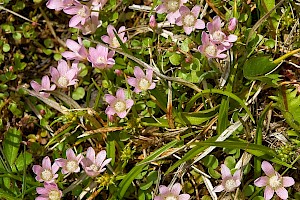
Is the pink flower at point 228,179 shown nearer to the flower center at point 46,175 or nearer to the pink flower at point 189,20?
the pink flower at point 189,20

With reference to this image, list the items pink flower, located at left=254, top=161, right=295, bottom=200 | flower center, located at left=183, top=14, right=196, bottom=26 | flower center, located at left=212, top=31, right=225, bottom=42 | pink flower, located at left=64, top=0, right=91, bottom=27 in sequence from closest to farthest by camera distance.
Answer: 1. pink flower, located at left=254, top=161, right=295, bottom=200
2. flower center, located at left=212, top=31, right=225, bottom=42
3. flower center, located at left=183, top=14, right=196, bottom=26
4. pink flower, located at left=64, top=0, right=91, bottom=27

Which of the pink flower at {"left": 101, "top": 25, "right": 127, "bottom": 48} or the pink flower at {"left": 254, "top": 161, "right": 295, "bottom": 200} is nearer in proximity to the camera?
the pink flower at {"left": 254, "top": 161, "right": 295, "bottom": 200}

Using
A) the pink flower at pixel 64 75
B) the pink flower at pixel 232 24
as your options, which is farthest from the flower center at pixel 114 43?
the pink flower at pixel 232 24

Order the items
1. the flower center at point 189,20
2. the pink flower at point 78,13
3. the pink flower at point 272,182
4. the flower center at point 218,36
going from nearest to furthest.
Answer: the pink flower at point 272,182
the flower center at point 218,36
the flower center at point 189,20
the pink flower at point 78,13

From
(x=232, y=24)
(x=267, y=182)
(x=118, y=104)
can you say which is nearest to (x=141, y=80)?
(x=118, y=104)

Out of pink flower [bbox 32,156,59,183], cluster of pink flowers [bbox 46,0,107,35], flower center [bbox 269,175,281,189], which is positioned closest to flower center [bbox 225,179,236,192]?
flower center [bbox 269,175,281,189]

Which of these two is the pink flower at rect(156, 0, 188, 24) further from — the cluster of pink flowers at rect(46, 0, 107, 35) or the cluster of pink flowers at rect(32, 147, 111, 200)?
the cluster of pink flowers at rect(32, 147, 111, 200)

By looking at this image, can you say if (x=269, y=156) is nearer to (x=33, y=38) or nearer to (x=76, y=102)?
(x=76, y=102)
